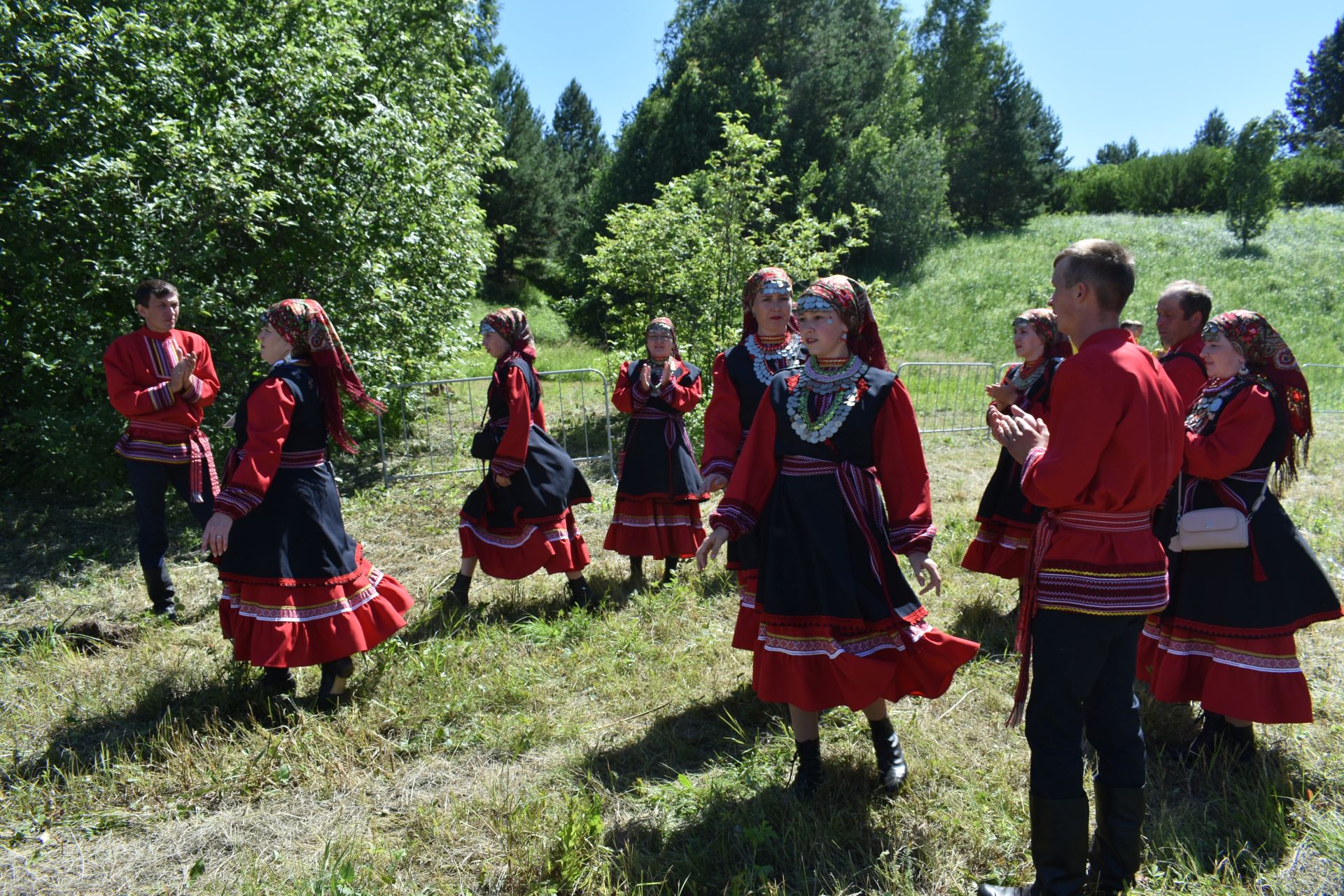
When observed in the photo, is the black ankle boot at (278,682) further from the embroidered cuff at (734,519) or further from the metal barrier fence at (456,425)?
the metal barrier fence at (456,425)

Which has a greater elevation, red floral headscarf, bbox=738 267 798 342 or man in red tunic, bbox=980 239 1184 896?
red floral headscarf, bbox=738 267 798 342

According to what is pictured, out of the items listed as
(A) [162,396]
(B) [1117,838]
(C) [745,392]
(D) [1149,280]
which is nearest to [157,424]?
(A) [162,396]

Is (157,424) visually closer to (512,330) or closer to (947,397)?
(512,330)

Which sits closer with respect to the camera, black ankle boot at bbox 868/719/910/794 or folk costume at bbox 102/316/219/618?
black ankle boot at bbox 868/719/910/794

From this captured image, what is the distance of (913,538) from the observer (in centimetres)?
304

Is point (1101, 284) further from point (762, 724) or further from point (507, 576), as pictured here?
point (507, 576)

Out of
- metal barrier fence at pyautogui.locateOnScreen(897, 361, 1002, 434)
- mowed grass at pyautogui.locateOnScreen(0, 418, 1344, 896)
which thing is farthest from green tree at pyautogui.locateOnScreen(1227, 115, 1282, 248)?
mowed grass at pyautogui.locateOnScreen(0, 418, 1344, 896)

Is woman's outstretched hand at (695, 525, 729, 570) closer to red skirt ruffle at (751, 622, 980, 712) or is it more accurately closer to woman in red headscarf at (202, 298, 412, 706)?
red skirt ruffle at (751, 622, 980, 712)

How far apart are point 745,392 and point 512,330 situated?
161 centimetres

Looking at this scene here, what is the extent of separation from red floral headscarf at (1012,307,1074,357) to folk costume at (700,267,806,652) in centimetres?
144

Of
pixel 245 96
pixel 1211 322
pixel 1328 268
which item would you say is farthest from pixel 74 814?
pixel 1328 268

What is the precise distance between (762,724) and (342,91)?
7.62 meters

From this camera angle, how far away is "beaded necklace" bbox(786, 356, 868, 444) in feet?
10.2

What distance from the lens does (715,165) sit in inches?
406
